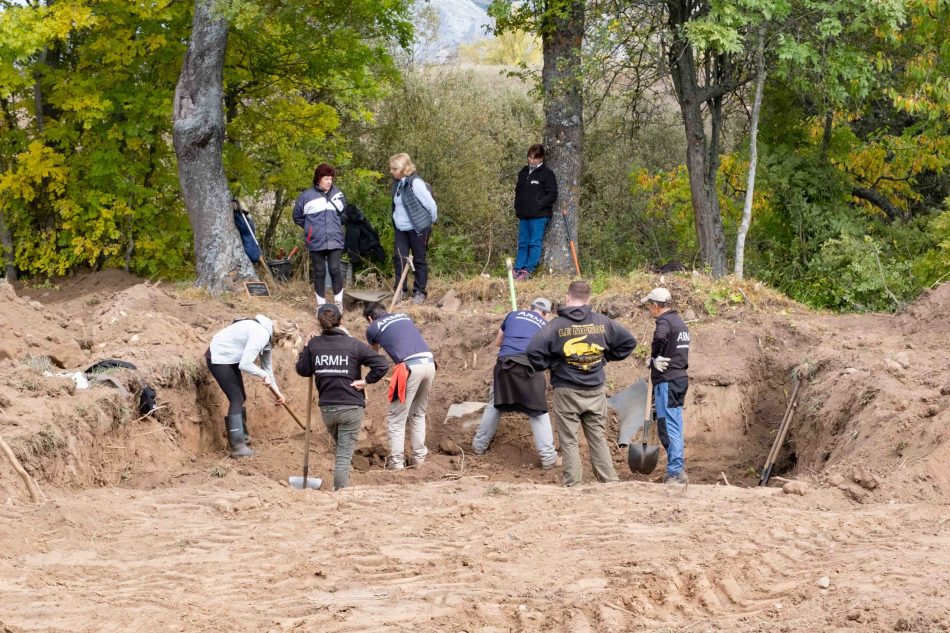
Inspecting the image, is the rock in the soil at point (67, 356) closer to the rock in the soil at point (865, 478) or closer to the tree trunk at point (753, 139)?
the rock in the soil at point (865, 478)

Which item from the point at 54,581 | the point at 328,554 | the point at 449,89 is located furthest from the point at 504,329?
the point at 449,89

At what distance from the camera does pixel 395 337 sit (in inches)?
441

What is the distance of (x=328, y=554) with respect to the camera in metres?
7.42

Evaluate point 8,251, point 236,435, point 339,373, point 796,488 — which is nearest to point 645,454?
point 796,488

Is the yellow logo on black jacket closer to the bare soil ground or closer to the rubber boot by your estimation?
the bare soil ground

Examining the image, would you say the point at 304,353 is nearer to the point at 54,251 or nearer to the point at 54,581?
the point at 54,581

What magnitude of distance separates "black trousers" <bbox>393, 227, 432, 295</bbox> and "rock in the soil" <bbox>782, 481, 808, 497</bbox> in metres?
7.51

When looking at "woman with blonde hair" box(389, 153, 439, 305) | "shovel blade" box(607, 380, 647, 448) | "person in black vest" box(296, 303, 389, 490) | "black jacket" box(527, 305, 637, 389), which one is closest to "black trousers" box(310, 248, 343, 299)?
"woman with blonde hair" box(389, 153, 439, 305)

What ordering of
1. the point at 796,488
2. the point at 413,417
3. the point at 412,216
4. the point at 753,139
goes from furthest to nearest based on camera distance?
the point at 753,139
the point at 412,216
the point at 413,417
the point at 796,488

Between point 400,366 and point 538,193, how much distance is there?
551 cm

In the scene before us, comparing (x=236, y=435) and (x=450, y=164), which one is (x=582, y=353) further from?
(x=450, y=164)

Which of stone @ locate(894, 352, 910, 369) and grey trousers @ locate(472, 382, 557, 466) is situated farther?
grey trousers @ locate(472, 382, 557, 466)

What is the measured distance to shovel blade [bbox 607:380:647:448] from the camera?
1141 cm

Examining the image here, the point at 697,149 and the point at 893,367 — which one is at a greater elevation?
the point at 697,149
